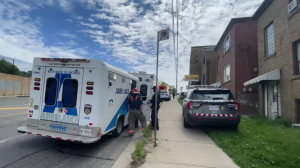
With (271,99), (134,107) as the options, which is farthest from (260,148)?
(271,99)

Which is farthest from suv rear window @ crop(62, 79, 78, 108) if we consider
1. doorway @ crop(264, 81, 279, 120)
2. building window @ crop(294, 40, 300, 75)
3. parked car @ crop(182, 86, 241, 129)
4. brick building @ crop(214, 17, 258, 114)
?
brick building @ crop(214, 17, 258, 114)

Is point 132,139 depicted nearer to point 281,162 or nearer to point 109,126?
point 109,126

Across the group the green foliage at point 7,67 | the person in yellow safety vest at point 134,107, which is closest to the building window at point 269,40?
the person in yellow safety vest at point 134,107

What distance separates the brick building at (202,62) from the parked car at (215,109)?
2244 cm

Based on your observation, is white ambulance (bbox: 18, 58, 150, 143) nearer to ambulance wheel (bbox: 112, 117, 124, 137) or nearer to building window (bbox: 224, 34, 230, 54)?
ambulance wheel (bbox: 112, 117, 124, 137)

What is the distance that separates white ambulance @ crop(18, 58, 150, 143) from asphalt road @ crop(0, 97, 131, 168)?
462 millimetres

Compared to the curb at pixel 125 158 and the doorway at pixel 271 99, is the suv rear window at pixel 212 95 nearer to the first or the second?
the curb at pixel 125 158

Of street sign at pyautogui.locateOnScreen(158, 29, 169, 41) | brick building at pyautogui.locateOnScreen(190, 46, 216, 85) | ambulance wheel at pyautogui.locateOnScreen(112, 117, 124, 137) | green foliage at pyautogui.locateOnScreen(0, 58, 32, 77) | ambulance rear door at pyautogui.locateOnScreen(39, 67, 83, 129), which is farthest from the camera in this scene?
green foliage at pyautogui.locateOnScreen(0, 58, 32, 77)

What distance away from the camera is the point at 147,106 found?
823 centimetres

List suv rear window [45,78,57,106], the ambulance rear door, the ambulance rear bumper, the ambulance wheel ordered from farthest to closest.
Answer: the ambulance wheel
suv rear window [45,78,57,106]
the ambulance rear door
the ambulance rear bumper

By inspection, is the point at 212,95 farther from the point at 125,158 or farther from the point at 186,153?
the point at 125,158

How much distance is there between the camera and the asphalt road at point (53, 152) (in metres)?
4.01

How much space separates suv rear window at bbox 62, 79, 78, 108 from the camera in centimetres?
477

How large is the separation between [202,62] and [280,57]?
2723 cm
